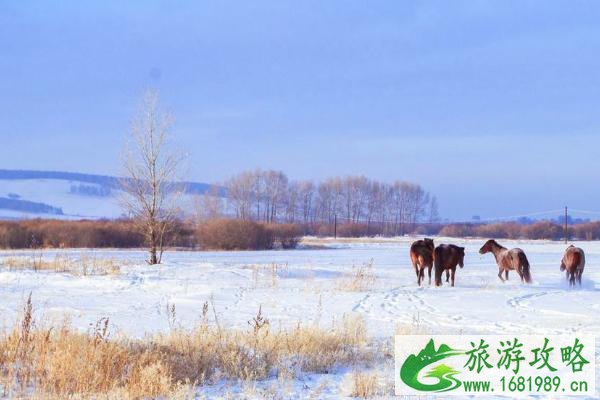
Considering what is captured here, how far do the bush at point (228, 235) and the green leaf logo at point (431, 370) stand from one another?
40.4m

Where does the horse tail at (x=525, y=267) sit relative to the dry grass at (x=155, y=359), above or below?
above

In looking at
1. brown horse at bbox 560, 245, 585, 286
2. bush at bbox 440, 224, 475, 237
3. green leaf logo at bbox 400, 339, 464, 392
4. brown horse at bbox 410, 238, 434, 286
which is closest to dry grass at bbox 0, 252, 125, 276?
brown horse at bbox 410, 238, 434, 286

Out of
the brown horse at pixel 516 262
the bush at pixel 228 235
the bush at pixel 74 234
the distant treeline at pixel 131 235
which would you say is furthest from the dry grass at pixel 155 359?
the bush at pixel 228 235

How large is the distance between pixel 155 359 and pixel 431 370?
296cm

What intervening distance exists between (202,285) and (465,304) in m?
7.48

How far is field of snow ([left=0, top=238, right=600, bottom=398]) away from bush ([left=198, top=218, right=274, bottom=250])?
23132 mm

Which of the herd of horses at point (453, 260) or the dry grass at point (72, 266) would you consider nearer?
the herd of horses at point (453, 260)

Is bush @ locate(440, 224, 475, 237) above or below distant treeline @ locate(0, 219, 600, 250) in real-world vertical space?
above

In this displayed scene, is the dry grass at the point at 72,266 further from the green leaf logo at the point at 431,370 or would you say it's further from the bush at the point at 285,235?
the bush at the point at 285,235

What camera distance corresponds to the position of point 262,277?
21047mm

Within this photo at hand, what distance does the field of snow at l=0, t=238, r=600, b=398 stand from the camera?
1187 cm

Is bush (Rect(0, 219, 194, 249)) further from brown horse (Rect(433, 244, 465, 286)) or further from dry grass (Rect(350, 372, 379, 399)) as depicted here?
dry grass (Rect(350, 372, 379, 399))

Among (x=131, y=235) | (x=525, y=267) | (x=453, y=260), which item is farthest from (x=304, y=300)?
(x=131, y=235)

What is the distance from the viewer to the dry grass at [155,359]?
655 cm
